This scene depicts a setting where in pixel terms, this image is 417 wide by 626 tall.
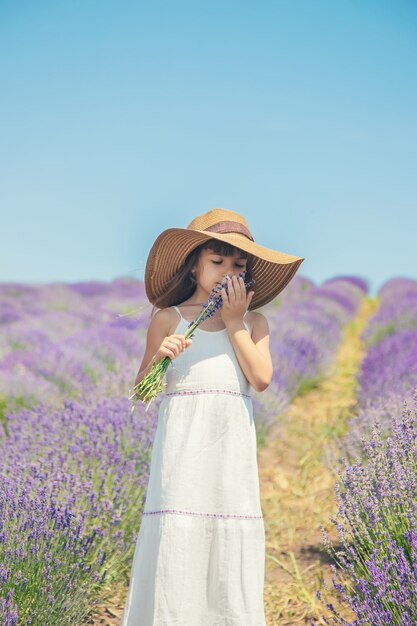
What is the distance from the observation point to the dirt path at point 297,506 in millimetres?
3141

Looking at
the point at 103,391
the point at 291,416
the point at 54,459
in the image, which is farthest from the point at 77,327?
the point at 54,459

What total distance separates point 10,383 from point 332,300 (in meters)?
8.25

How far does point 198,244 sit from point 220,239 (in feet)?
0.57

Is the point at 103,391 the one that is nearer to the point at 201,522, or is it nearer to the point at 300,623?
the point at 300,623

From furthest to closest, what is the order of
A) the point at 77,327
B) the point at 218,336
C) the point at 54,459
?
the point at 77,327 → the point at 54,459 → the point at 218,336

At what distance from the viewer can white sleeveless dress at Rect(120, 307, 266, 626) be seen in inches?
88.4

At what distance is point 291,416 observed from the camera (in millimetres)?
6090

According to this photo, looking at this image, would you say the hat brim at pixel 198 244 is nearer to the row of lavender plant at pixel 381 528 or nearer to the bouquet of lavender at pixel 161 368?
the bouquet of lavender at pixel 161 368

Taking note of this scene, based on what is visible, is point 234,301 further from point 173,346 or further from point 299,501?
point 299,501

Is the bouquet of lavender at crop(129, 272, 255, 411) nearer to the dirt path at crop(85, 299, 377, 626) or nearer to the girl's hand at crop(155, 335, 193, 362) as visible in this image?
the girl's hand at crop(155, 335, 193, 362)

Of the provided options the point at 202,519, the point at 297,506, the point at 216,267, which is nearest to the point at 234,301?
the point at 216,267

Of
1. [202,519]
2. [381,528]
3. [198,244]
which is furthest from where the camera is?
[198,244]

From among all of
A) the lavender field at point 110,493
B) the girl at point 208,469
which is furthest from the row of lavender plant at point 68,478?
the girl at point 208,469

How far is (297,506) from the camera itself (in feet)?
14.1
